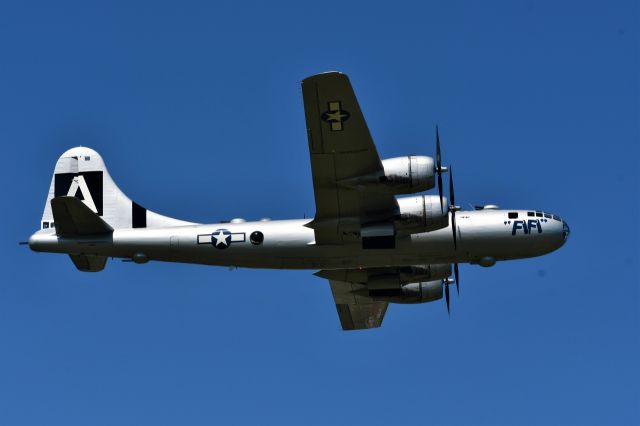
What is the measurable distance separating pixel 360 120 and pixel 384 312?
14207mm

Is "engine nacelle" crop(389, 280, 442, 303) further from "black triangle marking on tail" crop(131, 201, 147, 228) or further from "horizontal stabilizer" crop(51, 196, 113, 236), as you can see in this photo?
"horizontal stabilizer" crop(51, 196, 113, 236)

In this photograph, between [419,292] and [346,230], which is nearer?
[346,230]

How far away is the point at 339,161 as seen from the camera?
3675 centimetres

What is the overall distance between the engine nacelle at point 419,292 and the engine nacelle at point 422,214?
242 inches

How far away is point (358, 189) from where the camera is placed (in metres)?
37.4

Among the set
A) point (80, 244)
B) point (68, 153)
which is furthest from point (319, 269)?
point (68, 153)

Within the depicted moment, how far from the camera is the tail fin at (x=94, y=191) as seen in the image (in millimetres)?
42250

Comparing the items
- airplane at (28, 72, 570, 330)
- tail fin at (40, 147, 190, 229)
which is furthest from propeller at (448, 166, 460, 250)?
tail fin at (40, 147, 190, 229)

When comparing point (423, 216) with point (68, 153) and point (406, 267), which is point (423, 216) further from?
point (68, 153)

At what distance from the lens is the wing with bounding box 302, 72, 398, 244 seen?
115ft

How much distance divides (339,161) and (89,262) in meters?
11.4

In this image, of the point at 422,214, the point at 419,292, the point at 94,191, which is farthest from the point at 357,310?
the point at 94,191

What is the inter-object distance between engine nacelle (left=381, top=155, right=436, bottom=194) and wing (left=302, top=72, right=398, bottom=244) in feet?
1.17

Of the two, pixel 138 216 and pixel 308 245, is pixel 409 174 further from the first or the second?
pixel 138 216
